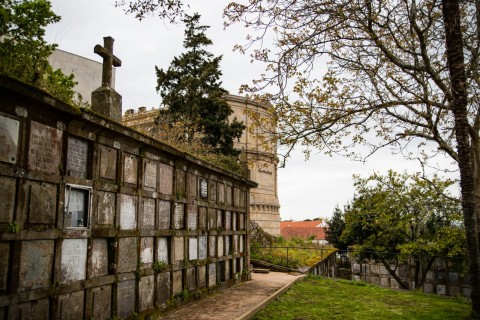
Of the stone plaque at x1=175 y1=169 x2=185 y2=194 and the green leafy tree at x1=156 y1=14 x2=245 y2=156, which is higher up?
the green leafy tree at x1=156 y1=14 x2=245 y2=156

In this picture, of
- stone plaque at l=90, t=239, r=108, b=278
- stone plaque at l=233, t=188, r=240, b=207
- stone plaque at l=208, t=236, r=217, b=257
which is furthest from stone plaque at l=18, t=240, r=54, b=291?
stone plaque at l=233, t=188, r=240, b=207

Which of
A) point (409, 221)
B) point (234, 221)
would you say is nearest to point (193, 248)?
point (234, 221)

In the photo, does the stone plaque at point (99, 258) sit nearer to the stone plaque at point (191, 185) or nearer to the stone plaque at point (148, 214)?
the stone plaque at point (148, 214)

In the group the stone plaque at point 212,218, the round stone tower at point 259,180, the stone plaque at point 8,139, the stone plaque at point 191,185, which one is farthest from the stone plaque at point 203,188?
the round stone tower at point 259,180

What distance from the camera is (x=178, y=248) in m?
7.81

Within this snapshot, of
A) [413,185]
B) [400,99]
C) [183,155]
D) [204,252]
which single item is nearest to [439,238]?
[413,185]

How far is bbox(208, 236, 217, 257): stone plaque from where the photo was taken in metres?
9.40

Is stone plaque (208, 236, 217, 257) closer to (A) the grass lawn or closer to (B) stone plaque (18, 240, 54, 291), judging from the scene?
(A) the grass lawn

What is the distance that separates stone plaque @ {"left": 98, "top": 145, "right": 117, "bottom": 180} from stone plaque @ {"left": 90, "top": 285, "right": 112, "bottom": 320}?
1572 millimetres

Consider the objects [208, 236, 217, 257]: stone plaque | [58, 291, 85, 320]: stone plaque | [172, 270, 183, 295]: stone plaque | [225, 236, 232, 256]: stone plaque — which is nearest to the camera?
[58, 291, 85, 320]: stone plaque

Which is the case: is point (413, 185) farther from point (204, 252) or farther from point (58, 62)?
point (58, 62)

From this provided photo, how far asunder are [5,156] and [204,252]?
18.7ft

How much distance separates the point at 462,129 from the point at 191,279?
245 inches

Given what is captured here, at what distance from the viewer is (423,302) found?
1031cm
